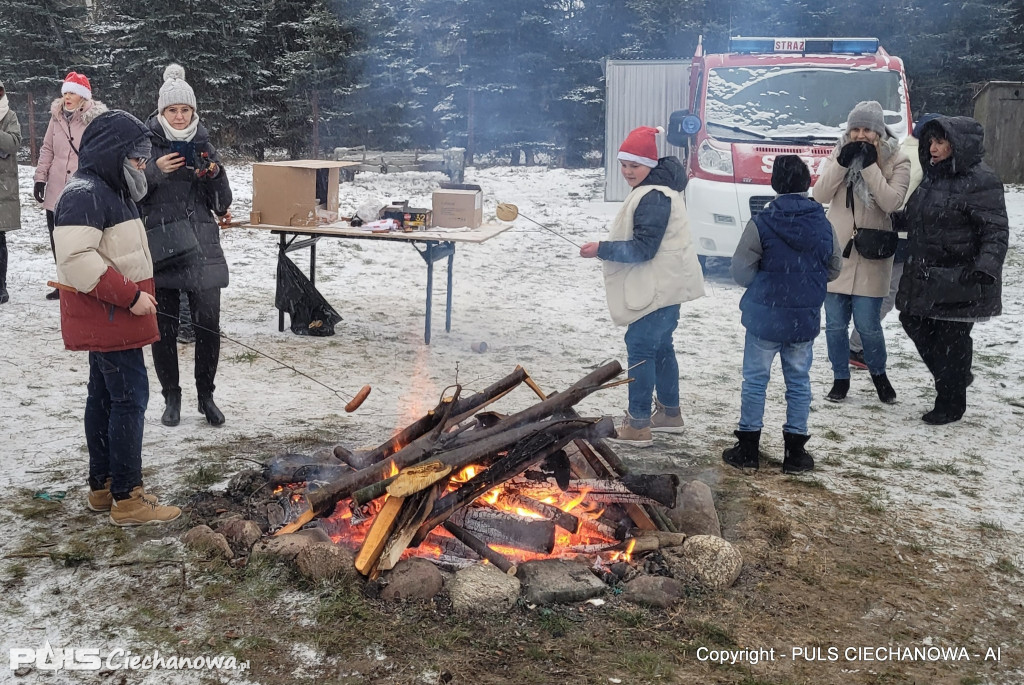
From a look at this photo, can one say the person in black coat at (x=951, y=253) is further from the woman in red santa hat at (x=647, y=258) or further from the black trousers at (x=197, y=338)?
the black trousers at (x=197, y=338)

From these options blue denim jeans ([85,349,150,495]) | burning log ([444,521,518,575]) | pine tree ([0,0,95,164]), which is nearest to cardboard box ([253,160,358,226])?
blue denim jeans ([85,349,150,495])

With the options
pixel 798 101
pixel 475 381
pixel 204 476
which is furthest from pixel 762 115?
pixel 204 476

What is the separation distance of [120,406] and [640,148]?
3.10m

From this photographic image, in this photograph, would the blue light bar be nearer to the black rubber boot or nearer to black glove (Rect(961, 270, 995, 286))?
black glove (Rect(961, 270, 995, 286))

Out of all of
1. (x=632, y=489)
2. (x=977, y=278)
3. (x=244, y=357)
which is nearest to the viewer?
(x=632, y=489)

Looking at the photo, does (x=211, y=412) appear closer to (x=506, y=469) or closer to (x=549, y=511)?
(x=506, y=469)

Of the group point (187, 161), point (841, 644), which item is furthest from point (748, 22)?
point (841, 644)

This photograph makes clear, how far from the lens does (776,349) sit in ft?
16.9

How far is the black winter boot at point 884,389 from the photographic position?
6.60m

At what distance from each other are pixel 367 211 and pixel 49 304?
3372 millimetres

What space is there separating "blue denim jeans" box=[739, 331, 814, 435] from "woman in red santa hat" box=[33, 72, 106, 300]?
19.5ft

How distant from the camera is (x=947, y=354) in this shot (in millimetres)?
6121

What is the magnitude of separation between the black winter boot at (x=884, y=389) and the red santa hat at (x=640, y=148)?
268 cm

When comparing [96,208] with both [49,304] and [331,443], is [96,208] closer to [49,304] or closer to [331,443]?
[331,443]
